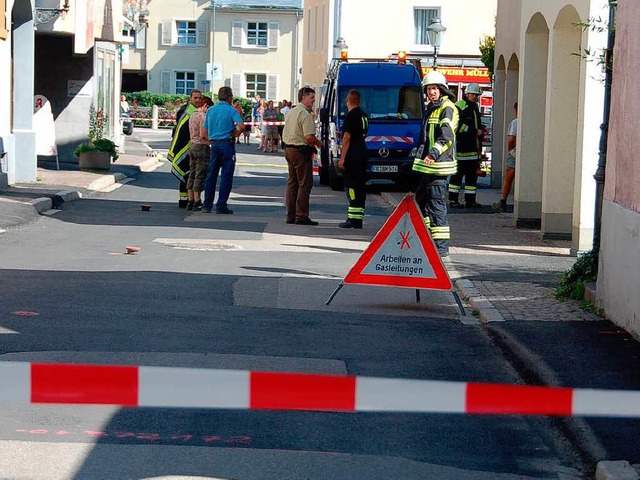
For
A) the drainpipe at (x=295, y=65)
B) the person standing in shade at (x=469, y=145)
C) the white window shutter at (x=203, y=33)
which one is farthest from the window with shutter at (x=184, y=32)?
the person standing in shade at (x=469, y=145)

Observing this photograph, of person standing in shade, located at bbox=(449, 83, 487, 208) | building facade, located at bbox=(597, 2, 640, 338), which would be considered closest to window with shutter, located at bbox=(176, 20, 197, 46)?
person standing in shade, located at bbox=(449, 83, 487, 208)

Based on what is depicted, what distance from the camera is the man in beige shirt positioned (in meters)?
18.0

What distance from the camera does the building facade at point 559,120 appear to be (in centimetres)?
1468

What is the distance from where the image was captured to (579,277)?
1136 cm

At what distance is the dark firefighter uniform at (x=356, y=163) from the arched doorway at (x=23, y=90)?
24.6ft

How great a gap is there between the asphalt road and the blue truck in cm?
938

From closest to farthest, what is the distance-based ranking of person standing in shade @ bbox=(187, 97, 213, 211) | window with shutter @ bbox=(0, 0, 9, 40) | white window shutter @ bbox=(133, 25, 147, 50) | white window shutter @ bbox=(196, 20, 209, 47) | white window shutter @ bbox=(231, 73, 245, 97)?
person standing in shade @ bbox=(187, 97, 213, 211) < window with shutter @ bbox=(0, 0, 9, 40) < white window shutter @ bbox=(231, 73, 245, 97) < white window shutter @ bbox=(133, 25, 147, 50) < white window shutter @ bbox=(196, 20, 209, 47)

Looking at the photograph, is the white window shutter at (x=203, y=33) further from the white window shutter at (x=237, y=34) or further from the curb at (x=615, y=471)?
the curb at (x=615, y=471)

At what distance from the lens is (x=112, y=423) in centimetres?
644

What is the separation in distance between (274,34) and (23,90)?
50.9 metres

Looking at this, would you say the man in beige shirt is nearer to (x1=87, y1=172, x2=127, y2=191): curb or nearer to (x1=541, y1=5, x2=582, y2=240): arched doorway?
(x1=541, y1=5, x2=582, y2=240): arched doorway

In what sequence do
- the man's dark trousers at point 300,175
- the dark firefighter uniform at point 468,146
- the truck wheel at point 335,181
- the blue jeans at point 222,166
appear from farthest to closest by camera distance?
the truck wheel at point 335,181, the dark firefighter uniform at point 468,146, the blue jeans at point 222,166, the man's dark trousers at point 300,175

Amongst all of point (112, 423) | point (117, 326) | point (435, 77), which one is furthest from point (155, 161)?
point (112, 423)

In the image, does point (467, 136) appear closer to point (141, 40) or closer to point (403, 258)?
point (403, 258)
